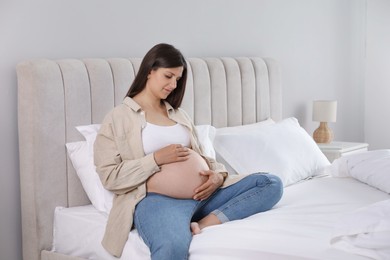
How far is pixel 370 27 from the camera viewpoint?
17.8ft

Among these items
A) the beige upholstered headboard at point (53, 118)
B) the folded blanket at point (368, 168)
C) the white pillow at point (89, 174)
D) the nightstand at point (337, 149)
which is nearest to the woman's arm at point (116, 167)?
the white pillow at point (89, 174)

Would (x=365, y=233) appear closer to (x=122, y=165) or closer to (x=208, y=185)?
(x=208, y=185)

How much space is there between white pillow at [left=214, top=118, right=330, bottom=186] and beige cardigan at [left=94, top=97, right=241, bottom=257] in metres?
0.78

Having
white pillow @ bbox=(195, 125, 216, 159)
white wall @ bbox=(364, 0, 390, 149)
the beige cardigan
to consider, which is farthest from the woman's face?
white wall @ bbox=(364, 0, 390, 149)

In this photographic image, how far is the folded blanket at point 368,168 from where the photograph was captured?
3.21 meters

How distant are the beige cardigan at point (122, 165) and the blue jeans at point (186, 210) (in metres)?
0.06

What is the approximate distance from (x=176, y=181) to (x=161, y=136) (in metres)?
0.22

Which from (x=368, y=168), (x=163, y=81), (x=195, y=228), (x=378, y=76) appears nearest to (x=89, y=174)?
(x=163, y=81)

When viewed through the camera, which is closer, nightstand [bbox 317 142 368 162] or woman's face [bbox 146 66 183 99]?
woman's face [bbox 146 66 183 99]

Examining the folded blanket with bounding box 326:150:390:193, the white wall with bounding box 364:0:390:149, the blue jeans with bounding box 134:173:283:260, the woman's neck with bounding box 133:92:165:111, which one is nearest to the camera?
the blue jeans with bounding box 134:173:283:260

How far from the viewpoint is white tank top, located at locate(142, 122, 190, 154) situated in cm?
280

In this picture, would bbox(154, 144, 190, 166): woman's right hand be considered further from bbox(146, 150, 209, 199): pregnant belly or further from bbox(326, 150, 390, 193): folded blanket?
bbox(326, 150, 390, 193): folded blanket

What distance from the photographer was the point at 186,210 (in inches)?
104

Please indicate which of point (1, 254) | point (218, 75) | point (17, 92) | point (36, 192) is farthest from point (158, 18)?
point (1, 254)
